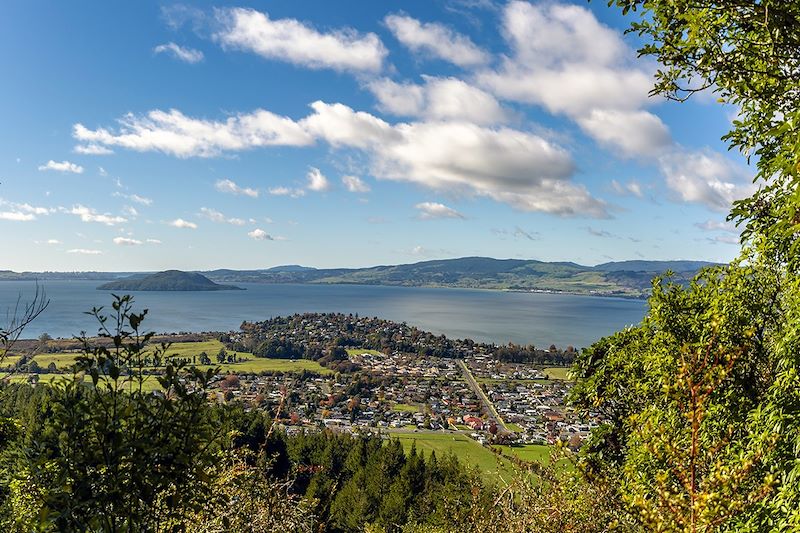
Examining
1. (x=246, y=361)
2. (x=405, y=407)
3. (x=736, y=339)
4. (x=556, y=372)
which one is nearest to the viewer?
(x=736, y=339)

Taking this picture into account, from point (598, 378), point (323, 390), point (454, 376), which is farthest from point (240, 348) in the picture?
point (598, 378)

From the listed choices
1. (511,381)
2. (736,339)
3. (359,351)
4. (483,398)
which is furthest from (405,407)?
(736,339)

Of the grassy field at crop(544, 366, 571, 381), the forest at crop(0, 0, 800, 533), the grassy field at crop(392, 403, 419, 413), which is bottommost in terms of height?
the grassy field at crop(392, 403, 419, 413)

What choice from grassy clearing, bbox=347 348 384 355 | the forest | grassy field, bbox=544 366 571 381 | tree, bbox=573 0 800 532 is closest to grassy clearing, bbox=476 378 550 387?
grassy field, bbox=544 366 571 381

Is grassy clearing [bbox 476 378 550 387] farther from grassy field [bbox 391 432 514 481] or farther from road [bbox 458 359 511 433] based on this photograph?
grassy field [bbox 391 432 514 481]

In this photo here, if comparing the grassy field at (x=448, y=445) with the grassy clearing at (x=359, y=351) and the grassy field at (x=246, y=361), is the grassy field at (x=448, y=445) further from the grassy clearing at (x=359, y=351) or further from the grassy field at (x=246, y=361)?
the grassy clearing at (x=359, y=351)

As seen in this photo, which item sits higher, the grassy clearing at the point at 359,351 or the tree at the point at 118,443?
the tree at the point at 118,443

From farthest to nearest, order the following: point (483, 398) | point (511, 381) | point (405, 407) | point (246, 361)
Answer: point (246, 361)
point (511, 381)
point (483, 398)
point (405, 407)

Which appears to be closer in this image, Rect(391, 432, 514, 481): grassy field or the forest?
the forest

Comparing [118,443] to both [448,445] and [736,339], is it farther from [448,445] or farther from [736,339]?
[448,445]

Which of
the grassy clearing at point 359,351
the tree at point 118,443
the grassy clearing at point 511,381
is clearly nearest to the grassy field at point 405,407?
the grassy clearing at point 511,381
